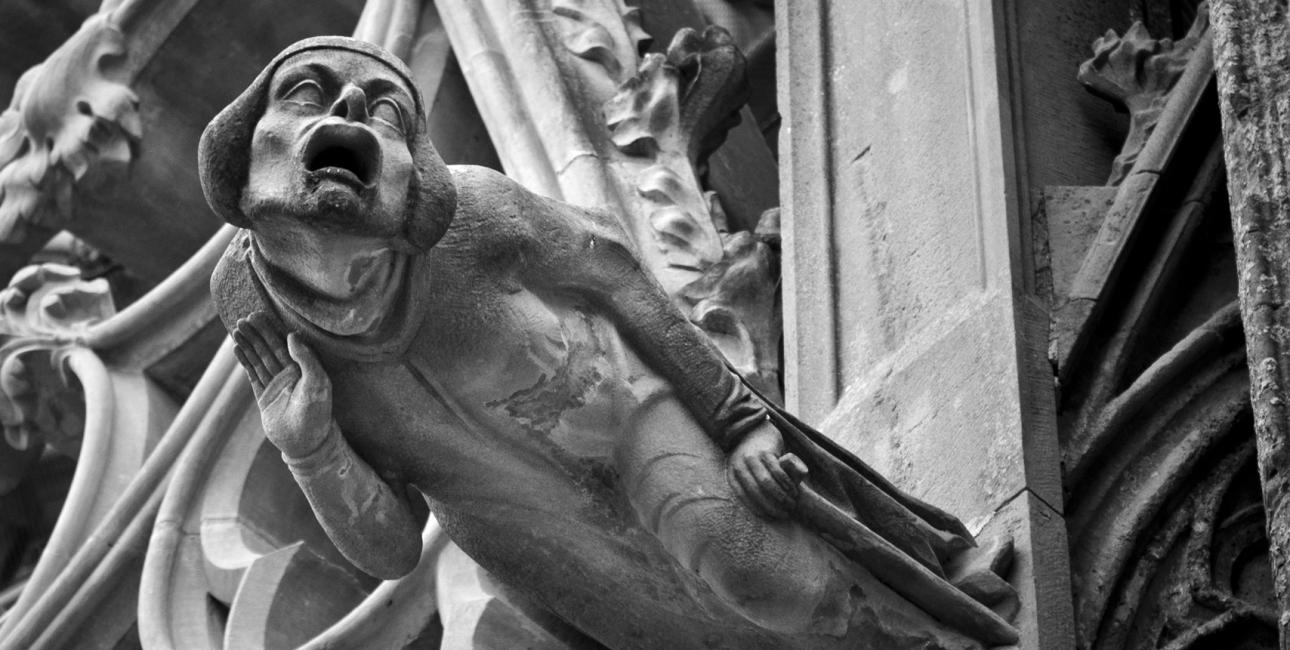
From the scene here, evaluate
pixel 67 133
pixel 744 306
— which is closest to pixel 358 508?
pixel 744 306

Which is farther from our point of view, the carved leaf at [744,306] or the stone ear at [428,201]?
the carved leaf at [744,306]

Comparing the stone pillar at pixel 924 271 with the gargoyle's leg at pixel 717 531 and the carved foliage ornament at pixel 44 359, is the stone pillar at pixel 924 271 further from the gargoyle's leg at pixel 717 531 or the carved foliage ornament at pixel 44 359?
the carved foliage ornament at pixel 44 359

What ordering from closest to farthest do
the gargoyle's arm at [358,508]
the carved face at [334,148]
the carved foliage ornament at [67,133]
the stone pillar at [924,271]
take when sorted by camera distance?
the carved face at [334,148]
the gargoyle's arm at [358,508]
the stone pillar at [924,271]
the carved foliage ornament at [67,133]

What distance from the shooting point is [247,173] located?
12.1 ft

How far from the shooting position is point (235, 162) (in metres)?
3.69

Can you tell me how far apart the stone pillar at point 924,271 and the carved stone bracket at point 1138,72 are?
0.48 ft

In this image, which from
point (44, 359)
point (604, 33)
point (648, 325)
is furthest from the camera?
point (44, 359)

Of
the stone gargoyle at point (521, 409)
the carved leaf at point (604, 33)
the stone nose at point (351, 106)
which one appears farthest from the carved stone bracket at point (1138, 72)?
the stone nose at point (351, 106)

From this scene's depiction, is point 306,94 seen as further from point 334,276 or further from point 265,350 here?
point 265,350

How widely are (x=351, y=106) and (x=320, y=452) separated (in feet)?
1.41

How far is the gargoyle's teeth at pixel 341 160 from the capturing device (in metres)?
3.66

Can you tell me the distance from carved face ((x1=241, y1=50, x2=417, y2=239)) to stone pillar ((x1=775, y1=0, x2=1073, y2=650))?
3.76 ft

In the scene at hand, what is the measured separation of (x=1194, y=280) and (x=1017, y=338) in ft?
1.14

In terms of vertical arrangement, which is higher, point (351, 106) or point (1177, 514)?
point (351, 106)
